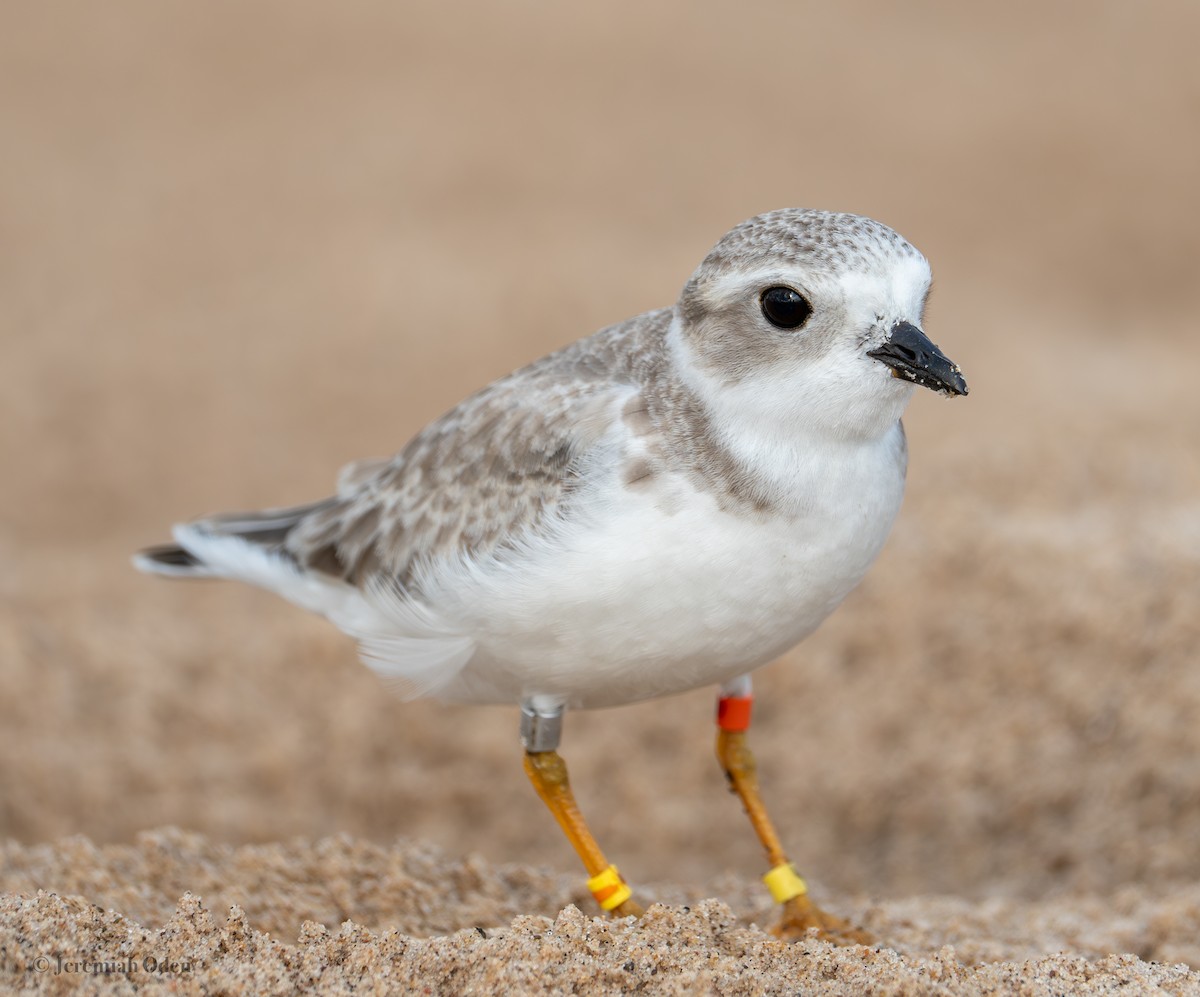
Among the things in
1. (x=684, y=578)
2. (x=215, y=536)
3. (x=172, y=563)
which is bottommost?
(x=684, y=578)

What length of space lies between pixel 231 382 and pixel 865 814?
5.81 metres

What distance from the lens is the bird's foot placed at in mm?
3984

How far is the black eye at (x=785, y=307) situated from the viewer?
346cm

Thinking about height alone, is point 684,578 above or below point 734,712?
above

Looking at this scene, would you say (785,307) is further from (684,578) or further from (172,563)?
(172,563)

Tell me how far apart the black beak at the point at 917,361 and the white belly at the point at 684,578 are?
31 centimetres

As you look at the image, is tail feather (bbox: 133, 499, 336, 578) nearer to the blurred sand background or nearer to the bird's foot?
the blurred sand background

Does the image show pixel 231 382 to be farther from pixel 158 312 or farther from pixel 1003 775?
pixel 1003 775

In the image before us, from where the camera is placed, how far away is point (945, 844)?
18.1ft

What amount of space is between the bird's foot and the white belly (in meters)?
0.89

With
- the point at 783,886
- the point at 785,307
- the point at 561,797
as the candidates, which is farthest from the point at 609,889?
the point at 785,307

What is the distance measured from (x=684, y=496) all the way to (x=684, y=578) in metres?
0.23

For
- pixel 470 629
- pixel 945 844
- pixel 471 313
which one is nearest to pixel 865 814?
pixel 945 844

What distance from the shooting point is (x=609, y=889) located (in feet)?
12.8
